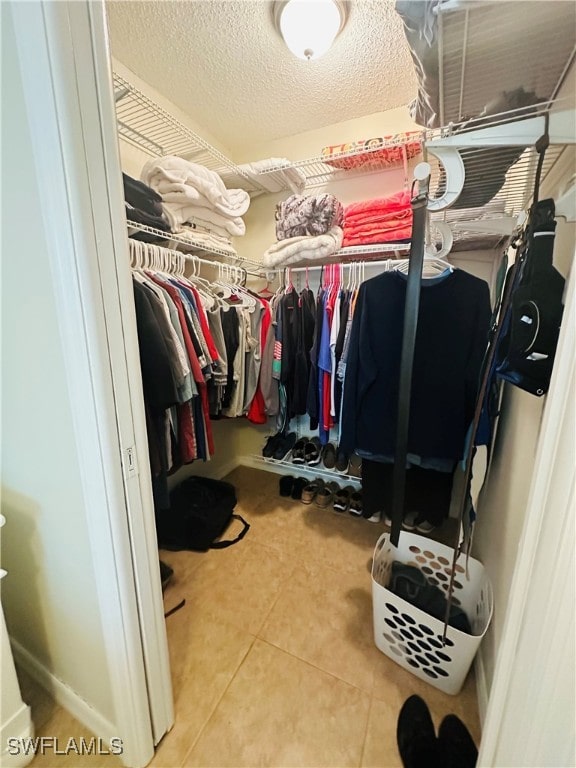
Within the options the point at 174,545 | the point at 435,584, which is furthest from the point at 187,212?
the point at 435,584

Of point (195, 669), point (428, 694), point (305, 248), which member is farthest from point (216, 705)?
point (305, 248)

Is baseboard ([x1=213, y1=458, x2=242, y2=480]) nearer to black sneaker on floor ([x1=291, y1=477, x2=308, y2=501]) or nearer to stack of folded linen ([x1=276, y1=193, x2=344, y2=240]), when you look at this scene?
black sneaker on floor ([x1=291, y1=477, x2=308, y2=501])

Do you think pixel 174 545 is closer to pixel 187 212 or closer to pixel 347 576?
pixel 347 576

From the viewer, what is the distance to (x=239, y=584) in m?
1.46

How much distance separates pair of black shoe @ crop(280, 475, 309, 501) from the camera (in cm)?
213

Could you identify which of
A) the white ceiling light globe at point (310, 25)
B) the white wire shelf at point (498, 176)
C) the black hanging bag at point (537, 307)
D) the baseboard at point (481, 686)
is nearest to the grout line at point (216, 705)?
the baseboard at point (481, 686)

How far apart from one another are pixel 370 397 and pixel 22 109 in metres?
1.32

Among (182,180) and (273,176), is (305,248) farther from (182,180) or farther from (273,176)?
(182,180)

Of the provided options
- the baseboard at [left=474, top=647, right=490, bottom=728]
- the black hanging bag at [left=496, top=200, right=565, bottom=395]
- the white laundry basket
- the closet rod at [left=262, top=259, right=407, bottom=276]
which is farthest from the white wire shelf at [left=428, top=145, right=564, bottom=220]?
the baseboard at [left=474, top=647, right=490, bottom=728]

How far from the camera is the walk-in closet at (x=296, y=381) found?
0.56 meters

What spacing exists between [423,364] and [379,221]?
0.93 m

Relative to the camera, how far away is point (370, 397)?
136cm

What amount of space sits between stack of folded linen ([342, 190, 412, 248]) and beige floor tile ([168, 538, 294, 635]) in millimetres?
1819

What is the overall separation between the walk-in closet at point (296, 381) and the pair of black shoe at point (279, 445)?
0.57 ft
